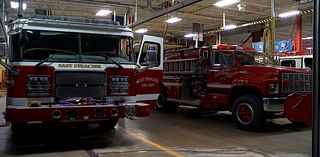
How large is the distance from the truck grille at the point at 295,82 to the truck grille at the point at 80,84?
13.8 ft

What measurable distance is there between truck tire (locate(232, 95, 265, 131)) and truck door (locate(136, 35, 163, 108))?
2042 mm

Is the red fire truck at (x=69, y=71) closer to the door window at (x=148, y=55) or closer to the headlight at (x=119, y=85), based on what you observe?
the headlight at (x=119, y=85)

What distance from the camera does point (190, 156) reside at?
5.63 meters

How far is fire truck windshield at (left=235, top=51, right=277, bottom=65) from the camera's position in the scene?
9.28 meters

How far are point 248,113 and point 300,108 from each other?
172 cm

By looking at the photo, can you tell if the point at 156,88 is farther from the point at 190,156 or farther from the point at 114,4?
the point at 114,4

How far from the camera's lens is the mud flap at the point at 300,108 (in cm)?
597

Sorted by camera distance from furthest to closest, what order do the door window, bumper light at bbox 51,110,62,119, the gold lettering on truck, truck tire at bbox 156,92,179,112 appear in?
truck tire at bbox 156,92,179,112 < the door window < the gold lettering on truck < bumper light at bbox 51,110,62,119

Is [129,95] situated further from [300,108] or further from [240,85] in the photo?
[300,108]

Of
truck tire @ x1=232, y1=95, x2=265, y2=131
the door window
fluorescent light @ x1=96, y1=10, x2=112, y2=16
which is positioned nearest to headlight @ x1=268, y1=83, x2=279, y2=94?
truck tire @ x1=232, y1=95, x2=265, y2=131

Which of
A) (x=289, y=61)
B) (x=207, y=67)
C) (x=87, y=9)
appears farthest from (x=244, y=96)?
(x=87, y=9)

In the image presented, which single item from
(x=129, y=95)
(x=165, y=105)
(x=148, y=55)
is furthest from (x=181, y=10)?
(x=129, y=95)

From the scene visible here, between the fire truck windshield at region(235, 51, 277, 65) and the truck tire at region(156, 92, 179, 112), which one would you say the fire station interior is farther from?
the truck tire at region(156, 92, 179, 112)

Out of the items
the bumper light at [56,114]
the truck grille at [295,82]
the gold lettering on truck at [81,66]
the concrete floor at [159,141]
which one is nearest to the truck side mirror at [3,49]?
the gold lettering on truck at [81,66]
